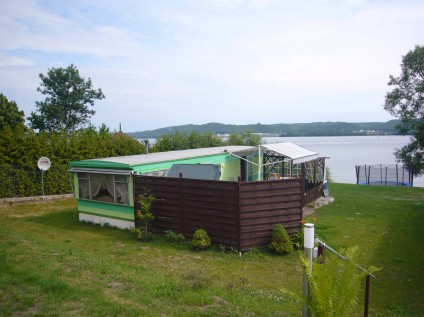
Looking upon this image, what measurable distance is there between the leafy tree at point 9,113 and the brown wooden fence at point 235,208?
73.8 feet

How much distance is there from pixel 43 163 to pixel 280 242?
1246 cm

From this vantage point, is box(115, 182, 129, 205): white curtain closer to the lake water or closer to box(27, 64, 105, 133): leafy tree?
the lake water

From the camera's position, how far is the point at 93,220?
43.2 ft

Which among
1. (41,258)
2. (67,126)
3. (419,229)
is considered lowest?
(419,229)

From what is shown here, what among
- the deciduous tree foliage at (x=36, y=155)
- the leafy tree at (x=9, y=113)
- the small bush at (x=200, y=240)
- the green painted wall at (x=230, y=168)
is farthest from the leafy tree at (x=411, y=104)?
the leafy tree at (x=9, y=113)

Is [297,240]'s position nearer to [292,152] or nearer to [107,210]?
[292,152]

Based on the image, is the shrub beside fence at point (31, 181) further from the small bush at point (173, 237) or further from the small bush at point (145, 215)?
the small bush at point (173, 237)

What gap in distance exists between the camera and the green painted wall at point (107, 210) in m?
12.0

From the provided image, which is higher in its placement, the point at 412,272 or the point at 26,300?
the point at 26,300

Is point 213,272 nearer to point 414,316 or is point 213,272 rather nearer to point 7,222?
point 414,316

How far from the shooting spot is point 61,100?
3384cm

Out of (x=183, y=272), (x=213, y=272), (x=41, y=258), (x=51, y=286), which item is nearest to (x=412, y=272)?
(x=213, y=272)

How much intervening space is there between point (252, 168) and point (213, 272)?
34.6 feet

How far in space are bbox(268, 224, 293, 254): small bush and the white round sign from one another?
12.0m
